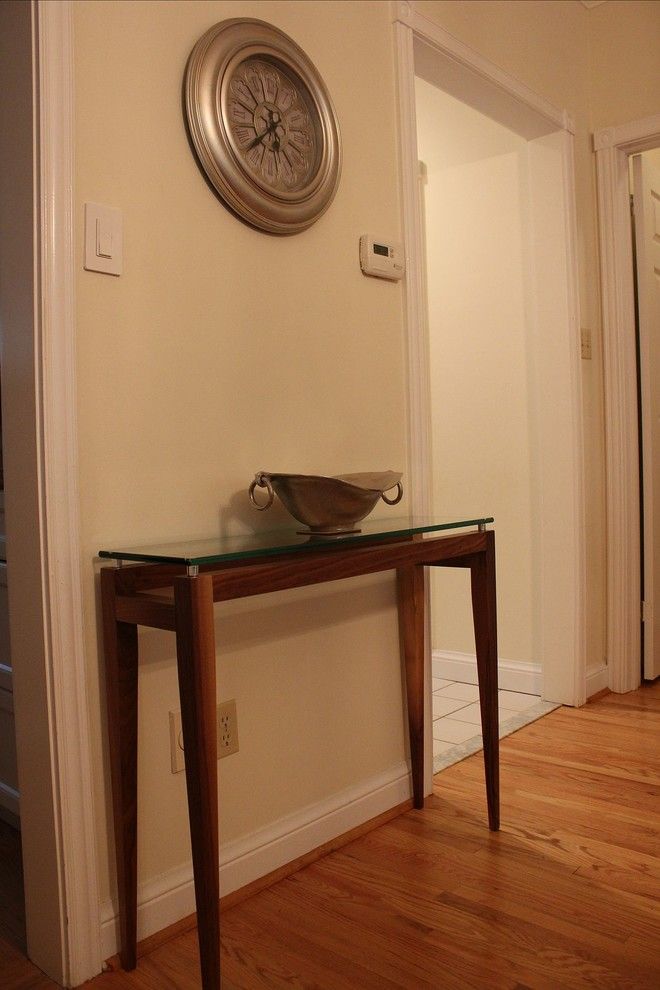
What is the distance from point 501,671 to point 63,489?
2.21m

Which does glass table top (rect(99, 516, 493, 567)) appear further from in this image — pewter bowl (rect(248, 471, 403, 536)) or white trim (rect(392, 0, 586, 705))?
white trim (rect(392, 0, 586, 705))

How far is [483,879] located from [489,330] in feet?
6.89

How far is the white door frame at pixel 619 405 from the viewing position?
3002 millimetres

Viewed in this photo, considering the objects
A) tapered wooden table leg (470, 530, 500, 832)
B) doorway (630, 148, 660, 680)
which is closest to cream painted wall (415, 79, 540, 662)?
doorway (630, 148, 660, 680)

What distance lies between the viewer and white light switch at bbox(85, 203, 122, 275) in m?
1.42


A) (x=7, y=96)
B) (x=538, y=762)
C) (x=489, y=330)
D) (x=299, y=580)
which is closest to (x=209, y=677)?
(x=299, y=580)

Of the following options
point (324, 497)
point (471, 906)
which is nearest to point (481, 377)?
point (324, 497)

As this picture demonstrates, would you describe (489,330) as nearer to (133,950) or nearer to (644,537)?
(644,537)

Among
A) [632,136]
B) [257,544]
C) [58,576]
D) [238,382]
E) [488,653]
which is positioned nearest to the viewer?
[58,576]

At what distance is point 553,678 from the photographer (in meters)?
2.94

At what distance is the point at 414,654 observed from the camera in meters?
2.05

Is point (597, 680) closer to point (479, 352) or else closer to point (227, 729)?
point (479, 352)

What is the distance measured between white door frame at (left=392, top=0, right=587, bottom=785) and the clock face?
0.38 meters

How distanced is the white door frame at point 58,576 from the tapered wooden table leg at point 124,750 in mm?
43
